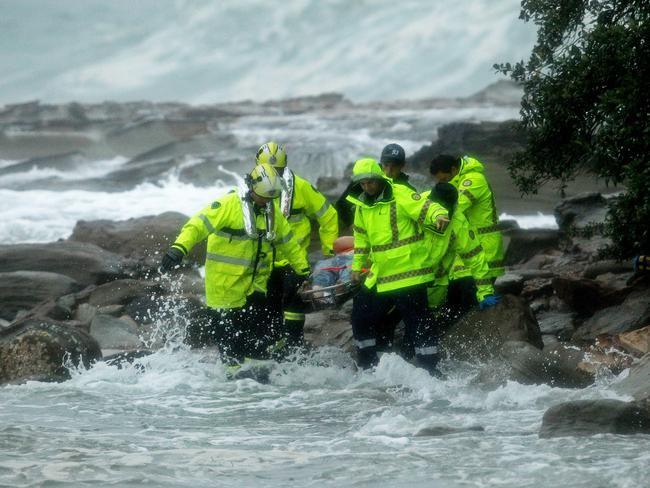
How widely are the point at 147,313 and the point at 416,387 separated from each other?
617 cm

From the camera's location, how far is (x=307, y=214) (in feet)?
39.7

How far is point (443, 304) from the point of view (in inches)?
448

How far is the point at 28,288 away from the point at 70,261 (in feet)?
4.41

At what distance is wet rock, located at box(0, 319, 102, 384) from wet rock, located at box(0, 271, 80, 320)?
15.9 feet

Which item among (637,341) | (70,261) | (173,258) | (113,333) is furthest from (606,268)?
(70,261)

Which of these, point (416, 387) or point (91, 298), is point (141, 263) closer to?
point (91, 298)

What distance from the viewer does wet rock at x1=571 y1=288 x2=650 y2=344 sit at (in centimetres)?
1231

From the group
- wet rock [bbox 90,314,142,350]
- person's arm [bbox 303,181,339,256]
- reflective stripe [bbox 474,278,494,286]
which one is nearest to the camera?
reflective stripe [bbox 474,278,494,286]

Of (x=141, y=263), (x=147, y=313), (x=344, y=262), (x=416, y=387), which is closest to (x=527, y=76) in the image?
(x=344, y=262)

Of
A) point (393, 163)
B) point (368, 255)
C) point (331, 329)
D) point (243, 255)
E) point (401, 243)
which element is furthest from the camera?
point (331, 329)

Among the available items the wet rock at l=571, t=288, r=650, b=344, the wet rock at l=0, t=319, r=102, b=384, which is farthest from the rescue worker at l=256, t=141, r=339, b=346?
the wet rock at l=571, t=288, r=650, b=344

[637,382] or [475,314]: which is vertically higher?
[475,314]

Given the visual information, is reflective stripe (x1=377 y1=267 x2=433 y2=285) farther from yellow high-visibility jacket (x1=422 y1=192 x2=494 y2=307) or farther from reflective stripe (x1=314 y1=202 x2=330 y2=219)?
reflective stripe (x1=314 y1=202 x2=330 y2=219)

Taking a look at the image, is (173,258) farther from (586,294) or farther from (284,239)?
(586,294)
